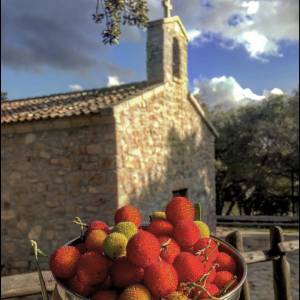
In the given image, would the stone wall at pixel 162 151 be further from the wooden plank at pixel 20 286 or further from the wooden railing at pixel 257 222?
the wooden plank at pixel 20 286

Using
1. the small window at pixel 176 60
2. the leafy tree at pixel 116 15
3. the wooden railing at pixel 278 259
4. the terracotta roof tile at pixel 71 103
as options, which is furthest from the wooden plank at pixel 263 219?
the leafy tree at pixel 116 15

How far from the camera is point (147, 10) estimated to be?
2.57 metres

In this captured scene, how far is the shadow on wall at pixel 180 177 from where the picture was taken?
27.7 ft

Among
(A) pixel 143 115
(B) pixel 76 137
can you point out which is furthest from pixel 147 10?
(A) pixel 143 115

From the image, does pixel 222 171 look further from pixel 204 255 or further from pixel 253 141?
pixel 204 255

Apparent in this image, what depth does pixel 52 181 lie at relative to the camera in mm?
7727

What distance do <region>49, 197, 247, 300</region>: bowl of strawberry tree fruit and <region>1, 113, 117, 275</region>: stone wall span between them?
6122 millimetres

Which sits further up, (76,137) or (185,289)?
(76,137)

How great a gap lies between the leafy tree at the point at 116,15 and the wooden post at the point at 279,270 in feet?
7.05

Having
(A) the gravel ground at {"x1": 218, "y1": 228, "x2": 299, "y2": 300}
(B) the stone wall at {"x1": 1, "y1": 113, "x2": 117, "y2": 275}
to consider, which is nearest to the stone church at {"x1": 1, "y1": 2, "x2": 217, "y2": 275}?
(B) the stone wall at {"x1": 1, "y1": 113, "x2": 117, "y2": 275}

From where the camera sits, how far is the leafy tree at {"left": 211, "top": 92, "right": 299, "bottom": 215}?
17828 millimetres

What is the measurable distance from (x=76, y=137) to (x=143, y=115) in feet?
4.96

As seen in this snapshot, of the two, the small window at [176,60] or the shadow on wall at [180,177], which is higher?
the small window at [176,60]

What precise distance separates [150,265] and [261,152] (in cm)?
1758
